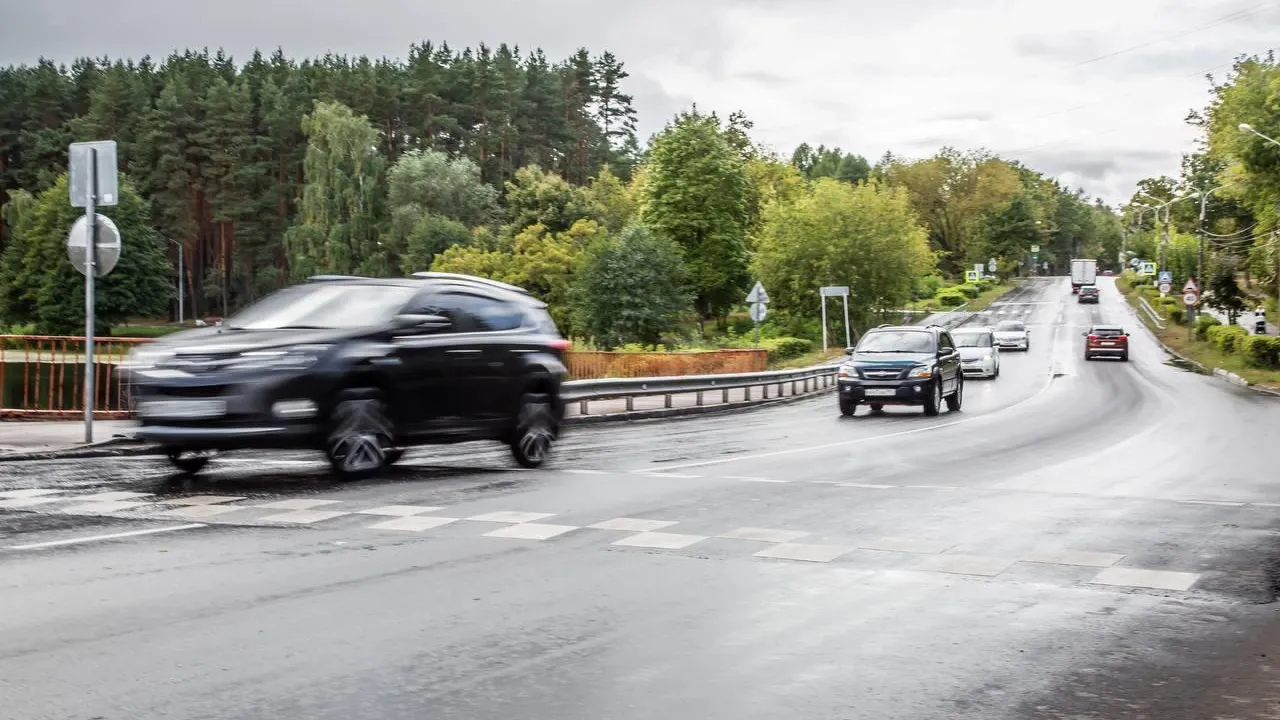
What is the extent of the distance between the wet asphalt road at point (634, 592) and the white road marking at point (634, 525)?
5cm

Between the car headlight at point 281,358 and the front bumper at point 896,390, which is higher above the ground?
the car headlight at point 281,358

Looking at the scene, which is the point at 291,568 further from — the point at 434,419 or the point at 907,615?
the point at 434,419

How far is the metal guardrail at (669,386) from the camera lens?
2289cm

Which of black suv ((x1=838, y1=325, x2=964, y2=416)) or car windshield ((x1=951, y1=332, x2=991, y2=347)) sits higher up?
car windshield ((x1=951, y1=332, x2=991, y2=347))

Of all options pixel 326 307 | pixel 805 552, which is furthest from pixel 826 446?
pixel 805 552

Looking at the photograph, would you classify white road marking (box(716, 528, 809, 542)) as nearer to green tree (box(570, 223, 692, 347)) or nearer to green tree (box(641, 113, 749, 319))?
green tree (box(570, 223, 692, 347))

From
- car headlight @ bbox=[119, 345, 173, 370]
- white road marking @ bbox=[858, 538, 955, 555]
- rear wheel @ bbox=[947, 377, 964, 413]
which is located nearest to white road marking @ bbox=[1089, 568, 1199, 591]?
white road marking @ bbox=[858, 538, 955, 555]

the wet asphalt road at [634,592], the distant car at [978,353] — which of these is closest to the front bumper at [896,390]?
the wet asphalt road at [634,592]

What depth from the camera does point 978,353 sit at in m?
44.1

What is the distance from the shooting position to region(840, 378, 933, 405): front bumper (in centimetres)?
2516

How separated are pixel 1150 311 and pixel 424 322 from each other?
93.3m

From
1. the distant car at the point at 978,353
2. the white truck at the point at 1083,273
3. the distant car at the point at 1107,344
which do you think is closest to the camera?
the distant car at the point at 978,353

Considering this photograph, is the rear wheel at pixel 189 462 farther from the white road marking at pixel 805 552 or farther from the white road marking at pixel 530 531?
the white road marking at pixel 805 552

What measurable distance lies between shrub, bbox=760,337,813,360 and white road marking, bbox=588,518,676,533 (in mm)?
53367
